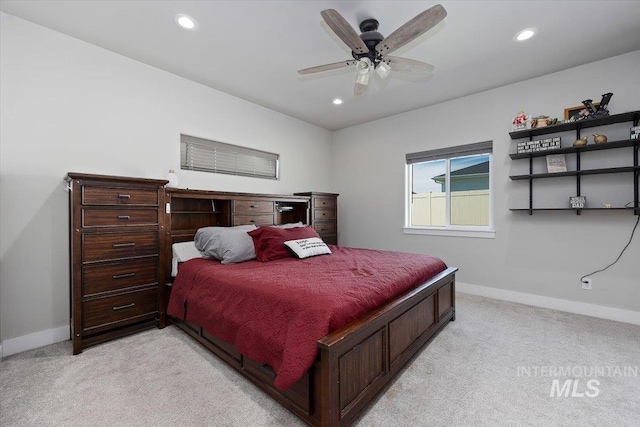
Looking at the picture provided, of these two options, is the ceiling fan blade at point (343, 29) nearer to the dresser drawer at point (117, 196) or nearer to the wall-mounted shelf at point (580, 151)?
the dresser drawer at point (117, 196)

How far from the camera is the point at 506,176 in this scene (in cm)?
350

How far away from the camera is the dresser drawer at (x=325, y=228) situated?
14.8 ft

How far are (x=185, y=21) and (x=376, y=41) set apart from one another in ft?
5.21

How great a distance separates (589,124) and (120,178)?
4.63 m

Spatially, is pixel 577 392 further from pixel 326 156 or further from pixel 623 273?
pixel 326 156

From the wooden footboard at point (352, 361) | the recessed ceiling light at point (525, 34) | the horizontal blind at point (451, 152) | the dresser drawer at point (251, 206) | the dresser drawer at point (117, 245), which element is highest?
the recessed ceiling light at point (525, 34)

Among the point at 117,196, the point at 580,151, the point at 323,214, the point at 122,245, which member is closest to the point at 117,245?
the point at 122,245

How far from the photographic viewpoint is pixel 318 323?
54.8 inches

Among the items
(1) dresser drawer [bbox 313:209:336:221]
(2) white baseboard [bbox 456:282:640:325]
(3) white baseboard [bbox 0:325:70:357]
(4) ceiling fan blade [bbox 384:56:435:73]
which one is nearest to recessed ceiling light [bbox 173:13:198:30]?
(4) ceiling fan blade [bbox 384:56:435:73]

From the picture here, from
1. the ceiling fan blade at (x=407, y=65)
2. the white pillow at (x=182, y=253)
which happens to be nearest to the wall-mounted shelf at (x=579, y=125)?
the ceiling fan blade at (x=407, y=65)

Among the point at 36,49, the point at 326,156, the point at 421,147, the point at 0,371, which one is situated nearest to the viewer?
the point at 0,371

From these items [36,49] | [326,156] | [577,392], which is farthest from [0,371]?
[326,156]

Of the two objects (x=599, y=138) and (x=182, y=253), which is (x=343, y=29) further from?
(x=599, y=138)

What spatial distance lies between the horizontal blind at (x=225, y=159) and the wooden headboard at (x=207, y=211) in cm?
47
